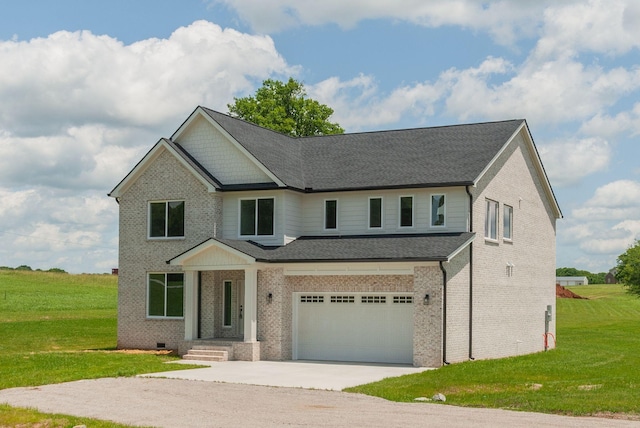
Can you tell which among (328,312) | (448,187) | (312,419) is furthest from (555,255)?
(312,419)

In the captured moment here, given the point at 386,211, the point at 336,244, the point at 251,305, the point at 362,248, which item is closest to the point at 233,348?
the point at 251,305

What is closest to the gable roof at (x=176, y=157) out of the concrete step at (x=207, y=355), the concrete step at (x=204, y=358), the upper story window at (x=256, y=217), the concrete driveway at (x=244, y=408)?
the upper story window at (x=256, y=217)

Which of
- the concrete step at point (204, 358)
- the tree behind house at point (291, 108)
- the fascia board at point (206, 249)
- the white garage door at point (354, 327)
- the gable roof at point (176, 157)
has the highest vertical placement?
the tree behind house at point (291, 108)

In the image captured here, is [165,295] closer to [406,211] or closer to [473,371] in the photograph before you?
[406,211]

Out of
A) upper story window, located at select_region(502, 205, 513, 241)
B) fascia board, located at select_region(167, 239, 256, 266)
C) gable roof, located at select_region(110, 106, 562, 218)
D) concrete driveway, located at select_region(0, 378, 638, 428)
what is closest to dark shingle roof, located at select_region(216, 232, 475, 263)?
fascia board, located at select_region(167, 239, 256, 266)

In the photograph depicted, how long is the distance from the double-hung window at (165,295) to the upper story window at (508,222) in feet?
40.7

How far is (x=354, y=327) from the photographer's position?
94.9ft

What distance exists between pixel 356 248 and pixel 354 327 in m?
2.64

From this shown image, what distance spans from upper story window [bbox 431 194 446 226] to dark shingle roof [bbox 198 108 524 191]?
0.68m

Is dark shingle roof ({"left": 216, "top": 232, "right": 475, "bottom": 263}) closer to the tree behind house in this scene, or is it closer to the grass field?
the grass field

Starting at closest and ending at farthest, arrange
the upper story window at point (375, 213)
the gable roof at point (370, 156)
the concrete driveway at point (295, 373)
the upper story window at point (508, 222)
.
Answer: the concrete driveway at point (295, 373) → the gable roof at point (370, 156) → the upper story window at point (375, 213) → the upper story window at point (508, 222)

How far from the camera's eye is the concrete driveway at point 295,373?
74.4 feet

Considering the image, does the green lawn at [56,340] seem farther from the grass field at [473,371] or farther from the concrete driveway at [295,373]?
the concrete driveway at [295,373]

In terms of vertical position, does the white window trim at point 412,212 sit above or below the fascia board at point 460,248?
above
